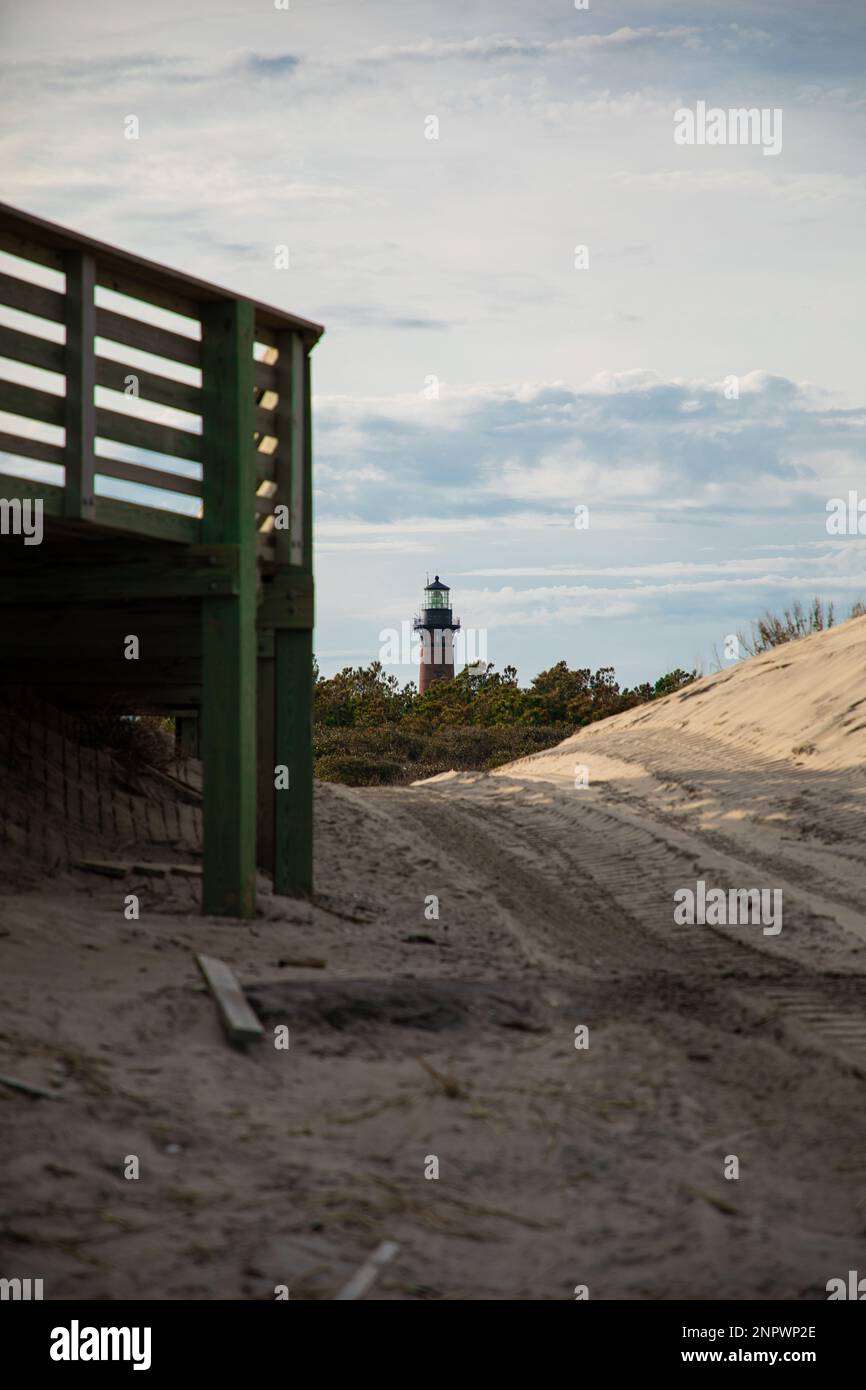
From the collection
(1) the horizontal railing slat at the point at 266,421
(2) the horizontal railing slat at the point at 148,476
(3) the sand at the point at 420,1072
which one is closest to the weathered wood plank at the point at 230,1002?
(3) the sand at the point at 420,1072

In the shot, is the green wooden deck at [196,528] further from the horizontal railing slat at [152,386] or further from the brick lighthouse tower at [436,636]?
the brick lighthouse tower at [436,636]

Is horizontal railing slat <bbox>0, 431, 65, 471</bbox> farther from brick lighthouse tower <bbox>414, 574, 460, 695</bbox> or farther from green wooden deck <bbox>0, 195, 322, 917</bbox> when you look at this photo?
brick lighthouse tower <bbox>414, 574, 460, 695</bbox>

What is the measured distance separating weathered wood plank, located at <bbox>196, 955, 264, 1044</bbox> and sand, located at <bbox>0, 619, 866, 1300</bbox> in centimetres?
6

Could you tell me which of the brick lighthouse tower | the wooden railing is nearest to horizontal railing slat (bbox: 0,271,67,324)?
the wooden railing

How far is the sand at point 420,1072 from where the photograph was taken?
383 centimetres

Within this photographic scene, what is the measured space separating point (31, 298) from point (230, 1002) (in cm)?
420

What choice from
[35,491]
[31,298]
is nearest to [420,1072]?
[35,491]

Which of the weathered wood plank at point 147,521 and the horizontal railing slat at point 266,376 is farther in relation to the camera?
the horizontal railing slat at point 266,376

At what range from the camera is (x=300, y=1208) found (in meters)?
4.05

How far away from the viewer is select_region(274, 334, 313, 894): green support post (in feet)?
30.7
